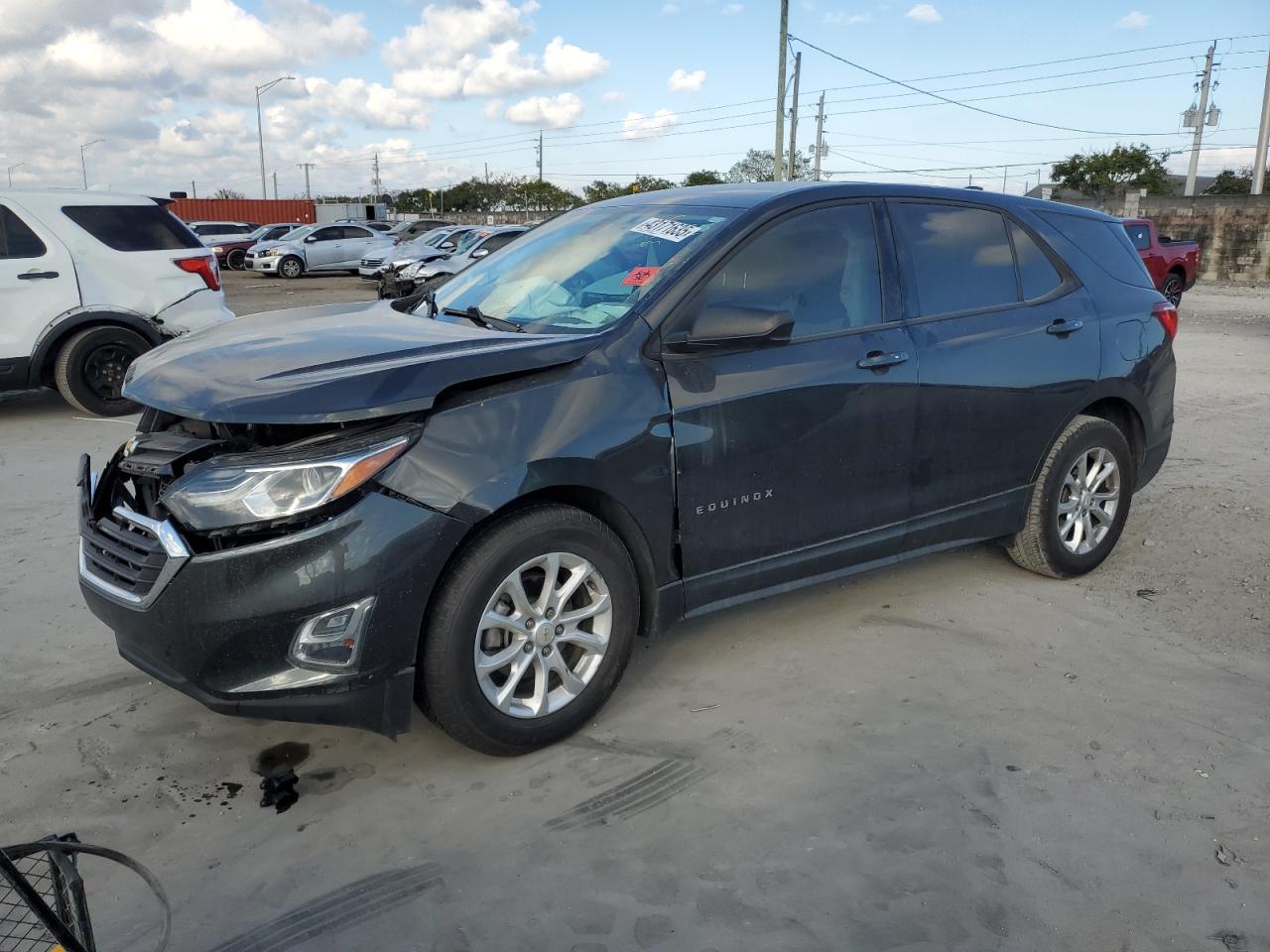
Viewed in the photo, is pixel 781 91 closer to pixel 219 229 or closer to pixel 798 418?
pixel 219 229

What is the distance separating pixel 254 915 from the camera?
261 centimetres

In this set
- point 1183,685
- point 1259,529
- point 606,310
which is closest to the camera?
point 606,310

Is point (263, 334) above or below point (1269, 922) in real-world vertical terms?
above

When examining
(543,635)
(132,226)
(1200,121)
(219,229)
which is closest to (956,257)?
(543,635)

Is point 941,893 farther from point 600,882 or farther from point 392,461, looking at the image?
point 392,461

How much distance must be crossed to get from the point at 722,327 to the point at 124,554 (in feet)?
6.46

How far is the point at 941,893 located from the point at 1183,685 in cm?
177

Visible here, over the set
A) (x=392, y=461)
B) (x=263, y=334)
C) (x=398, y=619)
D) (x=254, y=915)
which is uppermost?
(x=263, y=334)

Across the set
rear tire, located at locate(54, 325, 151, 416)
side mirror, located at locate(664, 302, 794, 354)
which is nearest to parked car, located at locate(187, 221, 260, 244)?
rear tire, located at locate(54, 325, 151, 416)

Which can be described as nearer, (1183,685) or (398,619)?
(398,619)

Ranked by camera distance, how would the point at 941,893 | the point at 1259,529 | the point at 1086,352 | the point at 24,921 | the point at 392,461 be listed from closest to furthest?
1. the point at 24,921
2. the point at 941,893
3. the point at 392,461
4. the point at 1086,352
5. the point at 1259,529

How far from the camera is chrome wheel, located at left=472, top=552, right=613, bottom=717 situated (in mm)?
3160

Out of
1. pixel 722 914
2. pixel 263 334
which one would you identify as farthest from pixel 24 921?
pixel 263 334

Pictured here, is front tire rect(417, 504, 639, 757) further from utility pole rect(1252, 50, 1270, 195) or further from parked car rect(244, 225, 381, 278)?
utility pole rect(1252, 50, 1270, 195)
